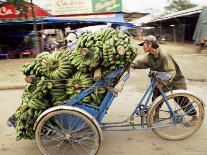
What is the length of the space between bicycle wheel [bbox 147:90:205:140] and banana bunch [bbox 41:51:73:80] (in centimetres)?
114

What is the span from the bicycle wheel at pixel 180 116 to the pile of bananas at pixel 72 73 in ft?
2.52

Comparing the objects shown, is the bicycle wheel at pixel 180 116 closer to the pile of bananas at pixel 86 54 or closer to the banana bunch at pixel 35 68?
the pile of bananas at pixel 86 54

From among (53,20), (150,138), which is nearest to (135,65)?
(150,138)

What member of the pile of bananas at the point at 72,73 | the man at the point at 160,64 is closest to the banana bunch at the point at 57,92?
the pile of bananas at the point at 72,73

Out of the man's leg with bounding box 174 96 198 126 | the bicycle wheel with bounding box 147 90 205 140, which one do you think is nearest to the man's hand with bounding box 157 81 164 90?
the bicycle wheel with bounding box 147 90 205 140

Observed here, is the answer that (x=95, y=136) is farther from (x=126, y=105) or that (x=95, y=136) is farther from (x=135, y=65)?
(x=126, y=105)

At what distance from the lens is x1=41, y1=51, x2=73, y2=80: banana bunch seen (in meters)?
3.67

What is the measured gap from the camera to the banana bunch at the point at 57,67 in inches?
144

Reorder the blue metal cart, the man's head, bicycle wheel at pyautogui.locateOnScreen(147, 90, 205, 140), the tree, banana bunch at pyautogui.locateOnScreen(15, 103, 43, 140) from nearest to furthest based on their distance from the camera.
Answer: the blue metal cart → banana bunch at pyautogui.locateOnScreen(15, 103, 43, 140) → the man's head → bicycle wheel at pyautogui.locateOnScreen(147, 90, 205, 140) → the tree

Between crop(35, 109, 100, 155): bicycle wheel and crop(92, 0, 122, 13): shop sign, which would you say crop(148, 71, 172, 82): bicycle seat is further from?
crop(92, 0, 122, 13): shop sign

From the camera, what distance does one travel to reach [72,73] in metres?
3.76

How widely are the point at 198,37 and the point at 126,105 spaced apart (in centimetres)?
1193

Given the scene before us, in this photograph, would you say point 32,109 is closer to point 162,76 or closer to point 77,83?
point 77,83

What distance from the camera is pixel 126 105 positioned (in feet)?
20.4
